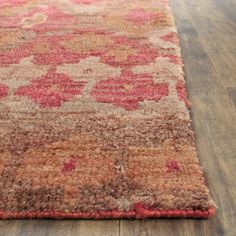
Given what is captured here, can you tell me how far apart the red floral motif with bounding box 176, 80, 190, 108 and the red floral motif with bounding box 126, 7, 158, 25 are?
27.4 inches

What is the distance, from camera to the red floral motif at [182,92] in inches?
45.8

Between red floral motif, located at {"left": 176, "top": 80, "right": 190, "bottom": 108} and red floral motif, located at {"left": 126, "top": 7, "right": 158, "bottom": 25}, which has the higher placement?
red floral motif, located at {"left": 176, "top": 80, "right": 190, "bottom": 108}

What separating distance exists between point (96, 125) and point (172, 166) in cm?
27

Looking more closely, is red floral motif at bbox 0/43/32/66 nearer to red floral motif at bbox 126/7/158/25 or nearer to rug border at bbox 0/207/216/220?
red floral motif at bbox 126/7/158/25

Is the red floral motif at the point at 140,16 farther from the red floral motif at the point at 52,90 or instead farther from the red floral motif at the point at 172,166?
the red floral motif at the point at 172,166

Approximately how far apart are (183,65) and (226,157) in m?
0.59

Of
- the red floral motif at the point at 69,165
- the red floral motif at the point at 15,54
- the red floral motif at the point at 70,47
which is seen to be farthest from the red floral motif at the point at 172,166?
the red floral motif at the point at 15,54

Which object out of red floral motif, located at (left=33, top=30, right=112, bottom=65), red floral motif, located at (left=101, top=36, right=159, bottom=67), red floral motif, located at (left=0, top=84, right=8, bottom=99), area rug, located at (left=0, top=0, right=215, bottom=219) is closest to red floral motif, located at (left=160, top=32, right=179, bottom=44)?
area rug, located at (left=0, top=0, right=215, bottom=219)

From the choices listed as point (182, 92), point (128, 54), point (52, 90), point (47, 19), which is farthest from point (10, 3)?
point (182, 92)

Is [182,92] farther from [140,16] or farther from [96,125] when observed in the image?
[140,16]

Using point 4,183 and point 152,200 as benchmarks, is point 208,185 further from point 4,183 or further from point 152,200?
point 4,183

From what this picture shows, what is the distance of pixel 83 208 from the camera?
2.52 ft

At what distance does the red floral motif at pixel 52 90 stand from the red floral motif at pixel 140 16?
73 cm

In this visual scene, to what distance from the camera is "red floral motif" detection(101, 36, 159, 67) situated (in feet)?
4.65
